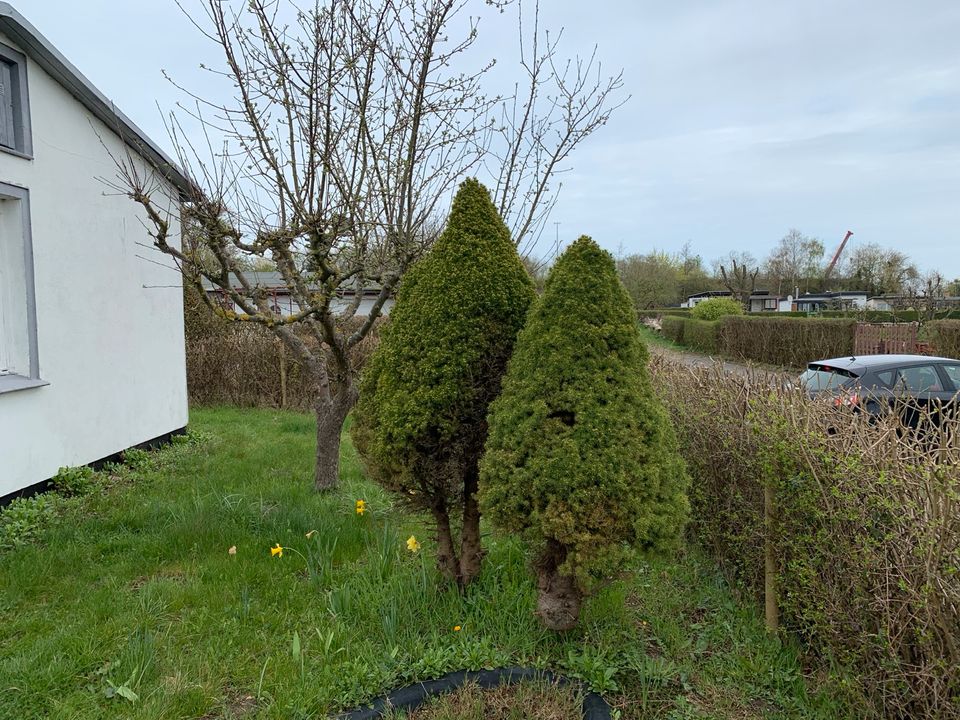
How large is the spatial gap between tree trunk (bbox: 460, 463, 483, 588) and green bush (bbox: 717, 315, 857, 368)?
16179mm

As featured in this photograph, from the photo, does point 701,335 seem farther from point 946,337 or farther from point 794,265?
point 794,265

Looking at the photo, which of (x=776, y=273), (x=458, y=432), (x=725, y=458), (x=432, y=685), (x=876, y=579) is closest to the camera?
(x=876, y=579)

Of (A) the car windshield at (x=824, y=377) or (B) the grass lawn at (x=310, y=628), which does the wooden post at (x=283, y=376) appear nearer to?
(B) the grass lawn at (x=310, y=628)

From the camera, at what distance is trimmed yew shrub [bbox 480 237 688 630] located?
7.96ft

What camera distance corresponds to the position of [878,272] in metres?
52.1

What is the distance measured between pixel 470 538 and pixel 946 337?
15.8 m

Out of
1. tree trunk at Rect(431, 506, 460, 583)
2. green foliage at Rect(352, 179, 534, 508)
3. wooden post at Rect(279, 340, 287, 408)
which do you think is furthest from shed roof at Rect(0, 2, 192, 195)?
wooden post at Rect(279, 340, 287, 408)

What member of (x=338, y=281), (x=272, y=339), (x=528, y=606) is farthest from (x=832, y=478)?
(x=272, y=339)

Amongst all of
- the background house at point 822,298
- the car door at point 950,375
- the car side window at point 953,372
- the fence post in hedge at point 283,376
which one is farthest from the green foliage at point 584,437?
the background house at point 822,298

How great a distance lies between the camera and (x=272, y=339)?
1162 centimetres

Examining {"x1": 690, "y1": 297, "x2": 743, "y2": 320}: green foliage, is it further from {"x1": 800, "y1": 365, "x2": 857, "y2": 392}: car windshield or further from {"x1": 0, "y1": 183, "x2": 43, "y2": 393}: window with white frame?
{"x1": 0, "y1": 183, "x2": 43, "y2": 393}: window with white frame

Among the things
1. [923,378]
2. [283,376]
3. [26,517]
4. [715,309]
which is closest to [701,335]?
[715,309]

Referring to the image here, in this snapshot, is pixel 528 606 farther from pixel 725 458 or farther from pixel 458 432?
pixel 725 458

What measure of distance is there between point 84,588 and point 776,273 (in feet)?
203
